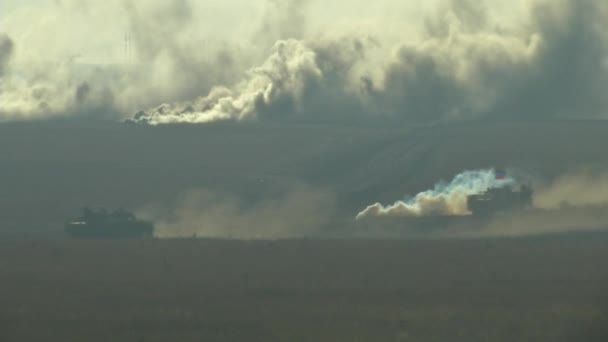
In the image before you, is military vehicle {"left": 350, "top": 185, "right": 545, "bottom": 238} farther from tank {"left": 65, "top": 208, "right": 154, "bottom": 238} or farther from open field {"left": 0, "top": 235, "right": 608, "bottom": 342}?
open field {"left": 0, "top": 235, "right": 608, "bottom": 342}

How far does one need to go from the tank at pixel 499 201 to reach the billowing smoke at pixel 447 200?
2641mm

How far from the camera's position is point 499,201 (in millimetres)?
147250

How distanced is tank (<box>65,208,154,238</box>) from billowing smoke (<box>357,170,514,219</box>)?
30999 mm

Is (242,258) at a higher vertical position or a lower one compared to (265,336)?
higher

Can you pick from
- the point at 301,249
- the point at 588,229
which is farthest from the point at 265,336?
the point at 588,229

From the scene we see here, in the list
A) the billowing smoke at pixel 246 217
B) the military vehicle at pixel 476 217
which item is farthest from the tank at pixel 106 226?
the military vehicle at pixel 476 217

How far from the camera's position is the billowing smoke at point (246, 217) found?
14912 cm

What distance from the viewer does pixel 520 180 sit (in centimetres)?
17262

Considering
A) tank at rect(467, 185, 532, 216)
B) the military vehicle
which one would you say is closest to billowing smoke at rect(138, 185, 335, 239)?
the military vehicle

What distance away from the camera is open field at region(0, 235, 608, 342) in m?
55.1

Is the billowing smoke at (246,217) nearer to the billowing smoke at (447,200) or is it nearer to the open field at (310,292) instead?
the billowing smoke at (447,200)

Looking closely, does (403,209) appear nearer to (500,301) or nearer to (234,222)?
(234,222)

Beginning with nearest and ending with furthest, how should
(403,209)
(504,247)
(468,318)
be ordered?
1. (468,318)
2. (504,247)
3. (403,209)

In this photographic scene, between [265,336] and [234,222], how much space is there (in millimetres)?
114099
